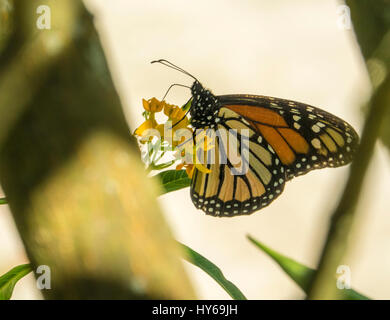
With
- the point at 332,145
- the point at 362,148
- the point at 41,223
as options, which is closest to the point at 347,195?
the point at 362,148

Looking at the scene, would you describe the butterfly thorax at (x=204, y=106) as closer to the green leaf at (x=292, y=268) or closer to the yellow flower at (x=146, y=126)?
the yellow flower at (x=146, y=126)

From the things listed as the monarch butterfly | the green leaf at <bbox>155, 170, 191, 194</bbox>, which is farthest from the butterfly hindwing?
the green leaf at <bbox>155, 170, 191, 194</bbox>

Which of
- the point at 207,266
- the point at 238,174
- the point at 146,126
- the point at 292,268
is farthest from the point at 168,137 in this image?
the point at 238,174

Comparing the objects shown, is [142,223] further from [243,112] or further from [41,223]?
[243,112]

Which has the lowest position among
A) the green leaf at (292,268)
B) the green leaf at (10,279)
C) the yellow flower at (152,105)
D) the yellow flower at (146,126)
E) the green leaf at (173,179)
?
the green leaf at (10,279)

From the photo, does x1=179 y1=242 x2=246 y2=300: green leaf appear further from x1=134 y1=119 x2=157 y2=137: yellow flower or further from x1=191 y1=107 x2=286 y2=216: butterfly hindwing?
x1=191 y1=107 x2=286 y2=216: butterfly hindwing

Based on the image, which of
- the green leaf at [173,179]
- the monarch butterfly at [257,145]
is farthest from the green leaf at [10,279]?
the monarch butterfly at [257,145]
